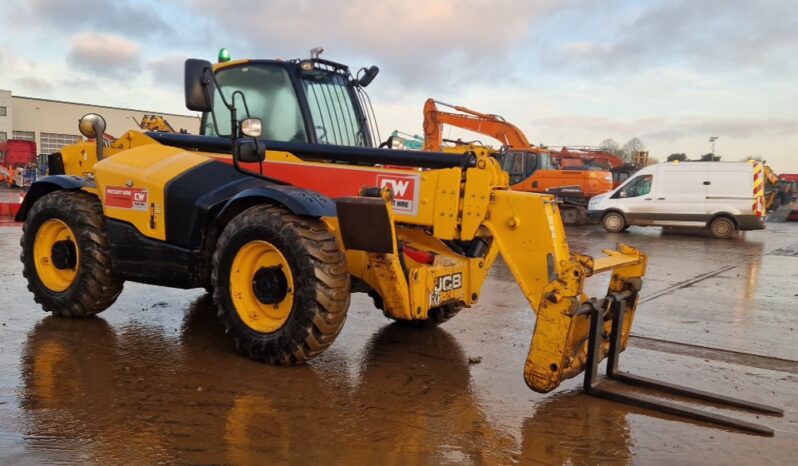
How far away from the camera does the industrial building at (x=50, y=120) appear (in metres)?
54.5

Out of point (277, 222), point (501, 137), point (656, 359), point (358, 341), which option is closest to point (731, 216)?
point (501, 137)

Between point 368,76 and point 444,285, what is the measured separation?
8.25 ft

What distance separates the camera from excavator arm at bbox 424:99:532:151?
2227 centimetres

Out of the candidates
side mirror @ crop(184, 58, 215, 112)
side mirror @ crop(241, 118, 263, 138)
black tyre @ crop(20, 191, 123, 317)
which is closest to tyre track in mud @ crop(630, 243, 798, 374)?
side mirror @ crop(241, 118, 263, 138)

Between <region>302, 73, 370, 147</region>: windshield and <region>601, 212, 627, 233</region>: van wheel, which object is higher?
<region>302, 73, 370, 147</region>: windshield

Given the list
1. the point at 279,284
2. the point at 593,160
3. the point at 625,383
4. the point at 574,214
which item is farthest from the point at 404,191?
the point at 593,160

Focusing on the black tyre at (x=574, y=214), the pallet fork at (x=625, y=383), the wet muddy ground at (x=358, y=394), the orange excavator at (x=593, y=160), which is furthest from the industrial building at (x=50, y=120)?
the pallet fork at (x=625, y=383)

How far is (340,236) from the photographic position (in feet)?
15.5

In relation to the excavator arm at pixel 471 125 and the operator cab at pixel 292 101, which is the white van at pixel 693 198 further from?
the operator cab at pixel 292 101

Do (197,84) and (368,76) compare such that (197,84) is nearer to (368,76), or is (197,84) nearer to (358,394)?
(368,76)

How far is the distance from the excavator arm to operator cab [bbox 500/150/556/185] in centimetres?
89

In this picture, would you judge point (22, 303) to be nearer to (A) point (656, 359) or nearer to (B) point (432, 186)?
(B) point (432, 186)

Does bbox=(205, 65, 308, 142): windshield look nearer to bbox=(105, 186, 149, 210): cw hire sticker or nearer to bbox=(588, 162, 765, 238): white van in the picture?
bbox=(105, 186, 149, 210): cw hire sticker

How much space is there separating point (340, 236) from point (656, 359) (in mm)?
2878
